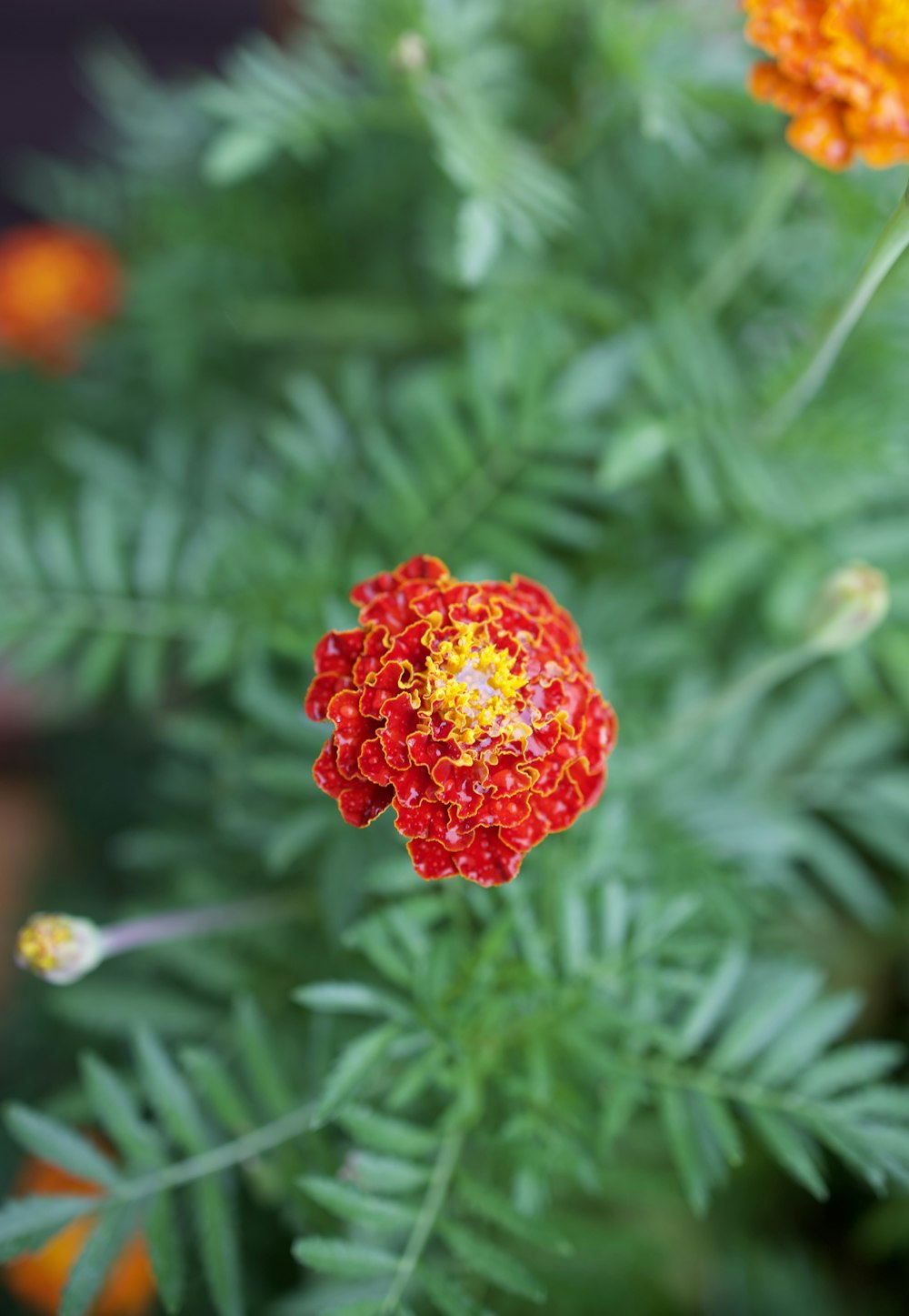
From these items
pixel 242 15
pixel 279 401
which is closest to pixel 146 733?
pixel 279 401

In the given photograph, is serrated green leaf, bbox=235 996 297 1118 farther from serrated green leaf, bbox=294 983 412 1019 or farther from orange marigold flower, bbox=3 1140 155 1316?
orange marigold flower, bbox=3 1140 155 1316

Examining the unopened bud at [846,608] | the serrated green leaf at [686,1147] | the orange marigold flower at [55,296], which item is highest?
the orange marigold flower at [55,296]

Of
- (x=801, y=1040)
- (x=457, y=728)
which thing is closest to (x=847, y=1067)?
(x=801, y=1040)

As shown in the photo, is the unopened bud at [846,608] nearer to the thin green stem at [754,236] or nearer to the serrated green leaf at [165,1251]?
the thin green stem at [754,236]

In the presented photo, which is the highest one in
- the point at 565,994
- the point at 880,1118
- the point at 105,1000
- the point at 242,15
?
the point at 242,15

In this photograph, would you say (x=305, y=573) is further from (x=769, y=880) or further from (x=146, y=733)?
(x=146, y=733)

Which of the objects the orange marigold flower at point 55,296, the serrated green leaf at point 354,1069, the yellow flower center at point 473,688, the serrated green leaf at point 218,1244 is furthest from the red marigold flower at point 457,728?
the orange marigold flower at point 55,296

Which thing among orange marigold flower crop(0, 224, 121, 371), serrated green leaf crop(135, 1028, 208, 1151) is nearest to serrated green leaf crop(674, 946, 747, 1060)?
serrated green leaf crop(135, 1028, 208, 1151)

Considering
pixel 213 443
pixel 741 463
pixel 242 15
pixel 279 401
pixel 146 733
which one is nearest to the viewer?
pixel 741 463
